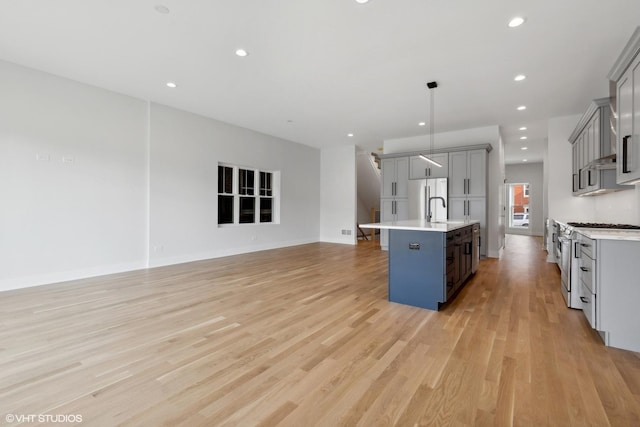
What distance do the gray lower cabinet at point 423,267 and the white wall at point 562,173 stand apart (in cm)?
386

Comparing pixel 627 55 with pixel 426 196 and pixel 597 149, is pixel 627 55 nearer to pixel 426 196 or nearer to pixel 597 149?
pixel 597 149

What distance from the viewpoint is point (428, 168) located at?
23.0ft

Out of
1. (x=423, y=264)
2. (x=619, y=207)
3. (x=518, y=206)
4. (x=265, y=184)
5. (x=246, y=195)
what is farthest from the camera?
(x=518, y=206)

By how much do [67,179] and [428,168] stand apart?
689cm

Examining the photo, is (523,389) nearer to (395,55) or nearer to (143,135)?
(395,55)

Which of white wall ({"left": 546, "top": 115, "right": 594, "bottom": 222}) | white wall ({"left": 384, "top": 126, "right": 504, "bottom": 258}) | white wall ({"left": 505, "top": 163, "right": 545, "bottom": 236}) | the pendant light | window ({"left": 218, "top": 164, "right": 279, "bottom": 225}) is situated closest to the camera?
the pendant light

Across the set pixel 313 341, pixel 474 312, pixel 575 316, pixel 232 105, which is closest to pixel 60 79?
pixel 232 105

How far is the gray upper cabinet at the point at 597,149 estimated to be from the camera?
3.69 metres

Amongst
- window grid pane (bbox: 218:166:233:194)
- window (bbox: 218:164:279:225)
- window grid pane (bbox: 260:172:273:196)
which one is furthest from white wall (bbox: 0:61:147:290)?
window grid pane (bbox: 260:172:273:196)

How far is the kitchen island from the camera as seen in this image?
316cm

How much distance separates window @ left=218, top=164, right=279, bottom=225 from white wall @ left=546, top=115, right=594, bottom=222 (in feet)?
20.5

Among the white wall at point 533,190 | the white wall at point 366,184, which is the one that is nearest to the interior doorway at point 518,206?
the white wall at point 533,190

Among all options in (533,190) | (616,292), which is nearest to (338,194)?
(616,292)

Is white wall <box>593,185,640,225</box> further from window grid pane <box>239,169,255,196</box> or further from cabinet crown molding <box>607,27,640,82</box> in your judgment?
window grid pane <box>239,169,255,196</box>
